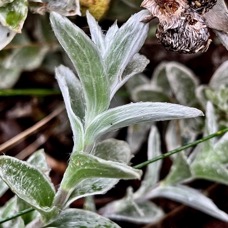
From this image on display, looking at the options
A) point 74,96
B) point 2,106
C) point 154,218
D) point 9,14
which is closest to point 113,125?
point 74,96

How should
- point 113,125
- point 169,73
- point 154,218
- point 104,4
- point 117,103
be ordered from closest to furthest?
point 113,125 < point 104,4 < point 154,218 < point 169,73 < point 117,103

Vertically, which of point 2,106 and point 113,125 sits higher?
point 113,125

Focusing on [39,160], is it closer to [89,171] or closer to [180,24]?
[89,171]

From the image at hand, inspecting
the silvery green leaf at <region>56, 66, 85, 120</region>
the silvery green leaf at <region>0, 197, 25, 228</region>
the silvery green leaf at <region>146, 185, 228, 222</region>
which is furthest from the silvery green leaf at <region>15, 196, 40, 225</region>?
the silvery green leaf at <region>146, 185, 228, 222</region>

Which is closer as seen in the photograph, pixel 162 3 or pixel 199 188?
pixel 162 3

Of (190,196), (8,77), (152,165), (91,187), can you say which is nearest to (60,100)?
(8,77)

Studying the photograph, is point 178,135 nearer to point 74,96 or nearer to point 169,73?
point 169,73
